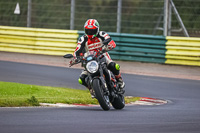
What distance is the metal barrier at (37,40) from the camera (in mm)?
20922

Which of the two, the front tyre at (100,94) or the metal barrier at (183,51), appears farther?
the metal barrier at (183,51)

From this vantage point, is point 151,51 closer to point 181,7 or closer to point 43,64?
point 181,7

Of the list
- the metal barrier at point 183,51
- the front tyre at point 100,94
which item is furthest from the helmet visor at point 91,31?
the metal barrier at point 183,51

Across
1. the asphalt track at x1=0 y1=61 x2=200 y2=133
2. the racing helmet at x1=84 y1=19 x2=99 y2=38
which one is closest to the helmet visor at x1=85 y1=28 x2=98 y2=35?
the racing helmet at x1=84 y1=19 x2=99 y2=38

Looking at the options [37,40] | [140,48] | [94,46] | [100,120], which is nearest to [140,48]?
[140,48]

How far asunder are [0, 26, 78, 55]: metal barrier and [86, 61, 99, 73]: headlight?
11.2 m

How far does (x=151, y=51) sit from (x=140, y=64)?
2.12 ft

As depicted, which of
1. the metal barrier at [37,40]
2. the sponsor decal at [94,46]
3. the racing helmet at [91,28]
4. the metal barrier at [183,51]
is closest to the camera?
the racing helmet at [91,28]

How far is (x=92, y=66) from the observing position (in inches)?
371

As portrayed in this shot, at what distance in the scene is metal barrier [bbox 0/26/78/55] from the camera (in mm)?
20922

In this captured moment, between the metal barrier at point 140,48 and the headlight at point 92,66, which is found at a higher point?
the headlight at point 92,66

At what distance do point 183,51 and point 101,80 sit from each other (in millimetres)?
10163

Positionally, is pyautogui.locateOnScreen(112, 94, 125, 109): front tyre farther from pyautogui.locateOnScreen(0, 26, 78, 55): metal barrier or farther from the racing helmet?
pyautogui.locateOnScreen(0, 26, 78, 55): metal barrier

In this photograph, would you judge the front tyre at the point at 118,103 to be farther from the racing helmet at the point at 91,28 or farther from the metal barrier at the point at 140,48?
the metal barrier at the point at 140,48
